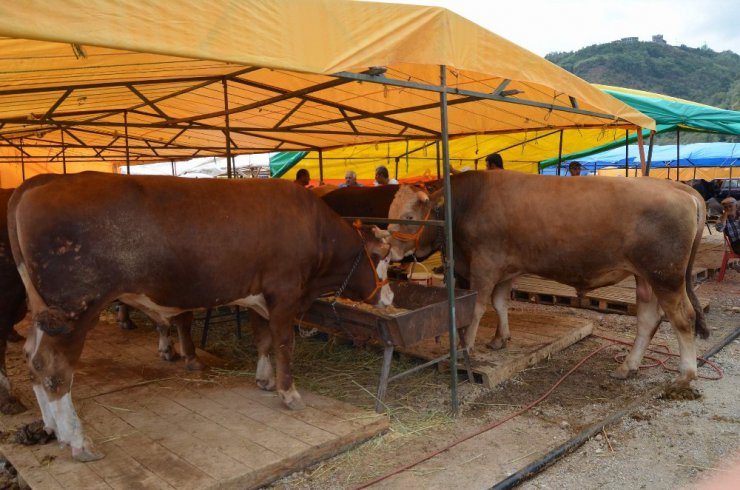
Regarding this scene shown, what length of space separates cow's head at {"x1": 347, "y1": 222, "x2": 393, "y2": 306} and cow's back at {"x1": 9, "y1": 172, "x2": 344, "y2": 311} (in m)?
0.52

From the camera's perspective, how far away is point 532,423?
4516mm

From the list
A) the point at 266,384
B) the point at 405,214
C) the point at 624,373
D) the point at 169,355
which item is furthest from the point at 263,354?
the point at 624,373

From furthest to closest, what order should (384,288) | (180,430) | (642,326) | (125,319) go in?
(125,319)
(642,326)
(384,288)
(180,430)

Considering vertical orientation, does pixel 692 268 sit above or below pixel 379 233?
below

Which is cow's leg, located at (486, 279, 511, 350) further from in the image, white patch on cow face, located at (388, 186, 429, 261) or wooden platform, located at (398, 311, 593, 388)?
white patch on cow face, located at (388, 186, 429, 261)

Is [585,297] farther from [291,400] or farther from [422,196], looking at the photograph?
[291,400]

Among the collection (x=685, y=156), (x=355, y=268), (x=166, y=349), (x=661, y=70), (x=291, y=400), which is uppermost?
(x=661, y=70)

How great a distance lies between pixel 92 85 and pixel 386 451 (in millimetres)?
4100

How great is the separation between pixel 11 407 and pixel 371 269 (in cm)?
307

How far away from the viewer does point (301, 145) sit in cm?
1112

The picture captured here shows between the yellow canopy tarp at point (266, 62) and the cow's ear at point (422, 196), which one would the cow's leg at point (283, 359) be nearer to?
the yellow canopy tarp at point (266, 62)

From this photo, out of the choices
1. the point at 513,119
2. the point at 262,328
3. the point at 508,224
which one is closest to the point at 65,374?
the point at 262,328

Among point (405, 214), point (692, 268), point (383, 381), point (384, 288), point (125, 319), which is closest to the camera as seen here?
point (383, 381)

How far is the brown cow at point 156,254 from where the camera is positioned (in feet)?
10.8
